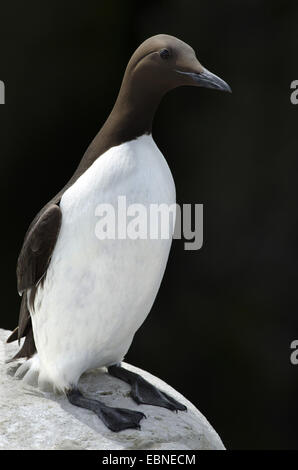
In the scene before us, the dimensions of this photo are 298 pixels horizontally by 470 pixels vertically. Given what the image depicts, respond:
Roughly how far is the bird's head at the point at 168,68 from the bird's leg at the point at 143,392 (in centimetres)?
114

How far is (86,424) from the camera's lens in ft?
9.46

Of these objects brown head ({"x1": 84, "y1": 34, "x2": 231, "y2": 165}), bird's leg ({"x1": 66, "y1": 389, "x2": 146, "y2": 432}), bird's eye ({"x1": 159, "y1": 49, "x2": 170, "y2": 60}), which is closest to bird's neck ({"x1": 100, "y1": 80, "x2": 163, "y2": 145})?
brown head ({"x1": 84, "y1": 34, "x2": 231, "y2": 165})

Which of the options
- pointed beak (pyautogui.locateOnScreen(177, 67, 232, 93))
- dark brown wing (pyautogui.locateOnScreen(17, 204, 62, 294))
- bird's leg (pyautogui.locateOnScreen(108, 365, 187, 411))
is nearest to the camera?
pointed beak (pyautogui.locateOnScreen(177, 67, 232, 93))

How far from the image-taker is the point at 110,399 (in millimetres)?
3086

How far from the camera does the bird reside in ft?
9.25

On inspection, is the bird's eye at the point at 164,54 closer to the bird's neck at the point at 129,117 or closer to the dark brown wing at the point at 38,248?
the bird's neck at the point at 129,117

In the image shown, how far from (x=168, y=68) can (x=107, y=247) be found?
2.16 feet

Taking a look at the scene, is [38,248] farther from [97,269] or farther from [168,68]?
[168,68]

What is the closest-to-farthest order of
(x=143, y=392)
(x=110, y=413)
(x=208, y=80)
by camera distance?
1. (x=208, y=80)
2. (x=110, y=413)
3. (x=143, y=392)

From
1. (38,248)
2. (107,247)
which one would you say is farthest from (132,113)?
(38,248)

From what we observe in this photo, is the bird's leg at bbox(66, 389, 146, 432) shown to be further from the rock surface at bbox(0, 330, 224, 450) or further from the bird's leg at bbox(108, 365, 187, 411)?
the bird's leg at bbox(108, 365, 187, 411)

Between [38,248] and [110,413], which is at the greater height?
→ [38,248]

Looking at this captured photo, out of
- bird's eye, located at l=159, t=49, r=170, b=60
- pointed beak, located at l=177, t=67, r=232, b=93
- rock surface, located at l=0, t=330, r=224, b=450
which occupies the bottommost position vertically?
rock surface, located at l=0, t=330, r=224, b=450

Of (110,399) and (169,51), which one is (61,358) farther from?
(169,51)
